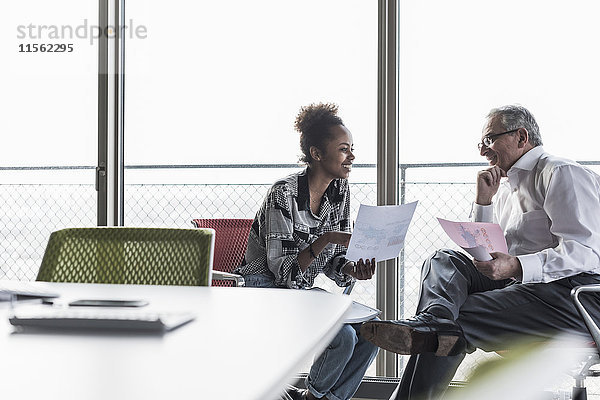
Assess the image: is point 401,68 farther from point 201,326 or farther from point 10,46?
point 201,326

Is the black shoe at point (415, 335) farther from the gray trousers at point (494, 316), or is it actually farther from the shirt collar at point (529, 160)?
the shirt collar at point (529, 160)

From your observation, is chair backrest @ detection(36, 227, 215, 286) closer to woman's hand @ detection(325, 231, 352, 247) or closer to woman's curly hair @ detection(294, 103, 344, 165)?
woman's hand @ detection(325, 231, 352, 247)

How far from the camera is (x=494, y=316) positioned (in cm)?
274

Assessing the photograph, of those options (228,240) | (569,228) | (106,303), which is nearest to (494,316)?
(569,228)

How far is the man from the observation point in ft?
8.70

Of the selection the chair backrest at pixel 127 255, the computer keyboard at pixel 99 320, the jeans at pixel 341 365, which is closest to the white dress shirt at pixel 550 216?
the jeans at pixel 341 365

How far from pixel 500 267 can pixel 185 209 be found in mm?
1943

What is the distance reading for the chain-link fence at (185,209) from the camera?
12.5ft

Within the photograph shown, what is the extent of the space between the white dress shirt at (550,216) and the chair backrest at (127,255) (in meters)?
1.34

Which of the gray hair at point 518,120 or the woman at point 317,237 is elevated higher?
the gray hair at point 518,120

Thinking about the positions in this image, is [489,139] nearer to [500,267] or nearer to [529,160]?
[529,160]

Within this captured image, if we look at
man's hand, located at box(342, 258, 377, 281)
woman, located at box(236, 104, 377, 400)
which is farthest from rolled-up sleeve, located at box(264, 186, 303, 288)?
man's hand, located at box(342, 258, 377, 281)

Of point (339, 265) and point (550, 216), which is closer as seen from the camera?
point (550, 216)

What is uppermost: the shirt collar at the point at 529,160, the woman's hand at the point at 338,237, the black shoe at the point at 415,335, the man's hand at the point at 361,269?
the shirt collar at the point at 529,160
